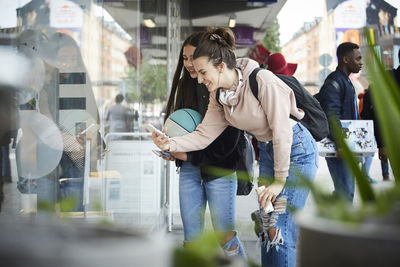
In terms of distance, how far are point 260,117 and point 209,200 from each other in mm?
753

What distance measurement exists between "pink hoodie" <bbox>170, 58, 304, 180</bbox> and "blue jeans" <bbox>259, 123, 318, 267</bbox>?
0.13 metres

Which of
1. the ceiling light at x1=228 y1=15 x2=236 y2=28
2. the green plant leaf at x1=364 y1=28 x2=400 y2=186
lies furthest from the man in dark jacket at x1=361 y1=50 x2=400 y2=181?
the ceiling light at x1=228 y1=15 x2=236 y2=28

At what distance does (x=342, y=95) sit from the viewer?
5121 mm

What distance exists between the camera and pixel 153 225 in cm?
534

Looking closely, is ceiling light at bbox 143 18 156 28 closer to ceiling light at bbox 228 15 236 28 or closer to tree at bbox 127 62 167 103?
tree at bbox 127 62 167 103

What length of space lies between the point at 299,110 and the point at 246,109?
0.31 metres

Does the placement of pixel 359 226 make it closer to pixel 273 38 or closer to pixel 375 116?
pixel 375 116

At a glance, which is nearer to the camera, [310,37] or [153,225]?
[153,225]

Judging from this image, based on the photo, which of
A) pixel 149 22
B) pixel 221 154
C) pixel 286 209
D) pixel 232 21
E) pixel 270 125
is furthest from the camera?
pixel 232 21

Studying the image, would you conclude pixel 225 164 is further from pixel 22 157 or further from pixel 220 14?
pixel 220 14

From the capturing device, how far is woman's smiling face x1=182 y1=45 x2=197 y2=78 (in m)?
3.33

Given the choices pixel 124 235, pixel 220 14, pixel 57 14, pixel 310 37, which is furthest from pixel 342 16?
pixel 124 235

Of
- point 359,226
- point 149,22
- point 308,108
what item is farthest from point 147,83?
point 359,226

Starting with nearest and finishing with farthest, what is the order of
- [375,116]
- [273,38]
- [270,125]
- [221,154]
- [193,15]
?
[270,125]
[221,154]
[375,116]
[273,38]
[193,15]
